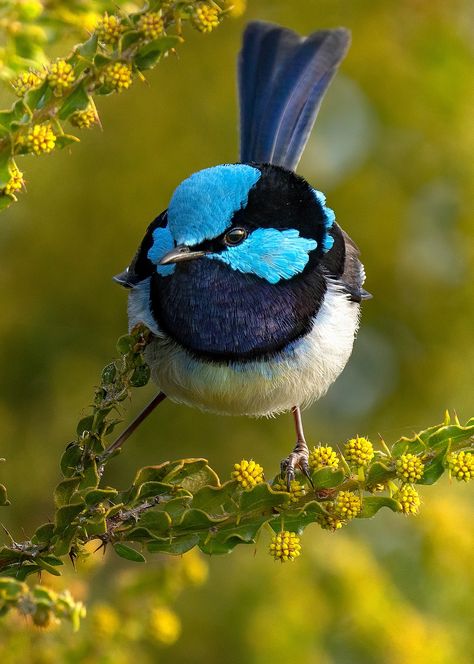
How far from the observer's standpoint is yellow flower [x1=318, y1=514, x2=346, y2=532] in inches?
75.1

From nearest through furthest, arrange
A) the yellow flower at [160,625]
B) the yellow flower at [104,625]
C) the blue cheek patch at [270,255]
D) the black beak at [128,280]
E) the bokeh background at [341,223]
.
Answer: the yellow flower at [104,625]
the yellow flower at [160,625]
the blue cheek patch at [270,255]
the black beak at [128,280]
the bokeh background at [341,223]

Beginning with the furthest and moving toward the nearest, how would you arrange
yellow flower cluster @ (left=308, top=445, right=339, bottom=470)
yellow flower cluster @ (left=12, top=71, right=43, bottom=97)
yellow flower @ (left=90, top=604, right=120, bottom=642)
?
yellow flower @ (left=90, top=604, right=120, bottom=642)
yellow flower cluster @ (left=308, top=445, right=339, bottom=470)
yellow flower cluster @ (left=12, top=71, right=43, bottom=97)

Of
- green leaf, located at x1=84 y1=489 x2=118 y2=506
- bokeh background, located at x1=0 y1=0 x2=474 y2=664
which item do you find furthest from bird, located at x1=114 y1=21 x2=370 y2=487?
green leaf, located at x1=84 y1=489 x2=118 y2=506

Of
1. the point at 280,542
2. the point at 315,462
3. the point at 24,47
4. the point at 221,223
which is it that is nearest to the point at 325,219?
the point at 221,223

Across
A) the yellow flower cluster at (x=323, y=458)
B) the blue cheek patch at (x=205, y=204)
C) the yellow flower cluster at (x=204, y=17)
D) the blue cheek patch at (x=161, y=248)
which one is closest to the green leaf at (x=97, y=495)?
the yellow flower cluster at (x=323, y=458)

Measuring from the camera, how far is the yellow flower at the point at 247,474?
1968mm

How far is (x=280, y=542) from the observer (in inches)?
74.8

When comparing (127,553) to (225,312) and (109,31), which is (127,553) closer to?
(109,31)

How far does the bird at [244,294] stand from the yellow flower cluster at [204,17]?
894 mm

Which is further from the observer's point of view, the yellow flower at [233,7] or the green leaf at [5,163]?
the yellow flower at [233,7]

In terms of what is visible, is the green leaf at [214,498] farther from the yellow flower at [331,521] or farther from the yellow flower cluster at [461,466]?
the yellow flower cluster at [461,466]

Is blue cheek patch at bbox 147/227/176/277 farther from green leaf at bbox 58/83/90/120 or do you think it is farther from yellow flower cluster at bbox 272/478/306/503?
green leaf at bbox 58/83/90/120

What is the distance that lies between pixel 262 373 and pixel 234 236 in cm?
39

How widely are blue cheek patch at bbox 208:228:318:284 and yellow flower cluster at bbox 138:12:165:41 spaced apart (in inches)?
42.2
